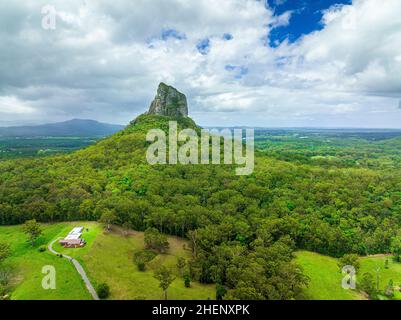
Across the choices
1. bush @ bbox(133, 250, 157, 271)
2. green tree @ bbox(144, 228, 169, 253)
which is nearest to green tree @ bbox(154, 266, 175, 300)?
bush @ bbox(133, 250, 157, 271)

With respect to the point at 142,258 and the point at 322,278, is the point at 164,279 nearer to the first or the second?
the point at 142,258

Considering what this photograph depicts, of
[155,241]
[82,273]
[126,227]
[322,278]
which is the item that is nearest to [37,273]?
[82,273]

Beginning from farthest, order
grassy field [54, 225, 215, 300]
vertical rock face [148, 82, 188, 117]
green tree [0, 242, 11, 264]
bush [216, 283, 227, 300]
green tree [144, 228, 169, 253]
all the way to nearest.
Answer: vertical rock face [148, 82, 188, 117], green tree [144, 228, 169, 253], green tree [0, 242, 11, 264], bush [216, 283, 227, 300], grassy field [54, 225, 215, 300]

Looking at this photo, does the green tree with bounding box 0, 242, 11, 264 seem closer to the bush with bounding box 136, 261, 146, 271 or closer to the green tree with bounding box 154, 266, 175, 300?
the bush with bounding box 136, 261, 146, 271

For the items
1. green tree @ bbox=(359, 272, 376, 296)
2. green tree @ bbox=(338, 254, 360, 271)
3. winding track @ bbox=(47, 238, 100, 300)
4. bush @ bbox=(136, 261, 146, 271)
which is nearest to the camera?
winding track @ bbox=(47, 238, 100, 300)

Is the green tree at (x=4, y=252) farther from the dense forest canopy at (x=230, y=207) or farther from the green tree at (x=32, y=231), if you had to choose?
the dense forest canopy at (x=230, y=207)

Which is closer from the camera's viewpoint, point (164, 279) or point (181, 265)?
point (164, 279)
